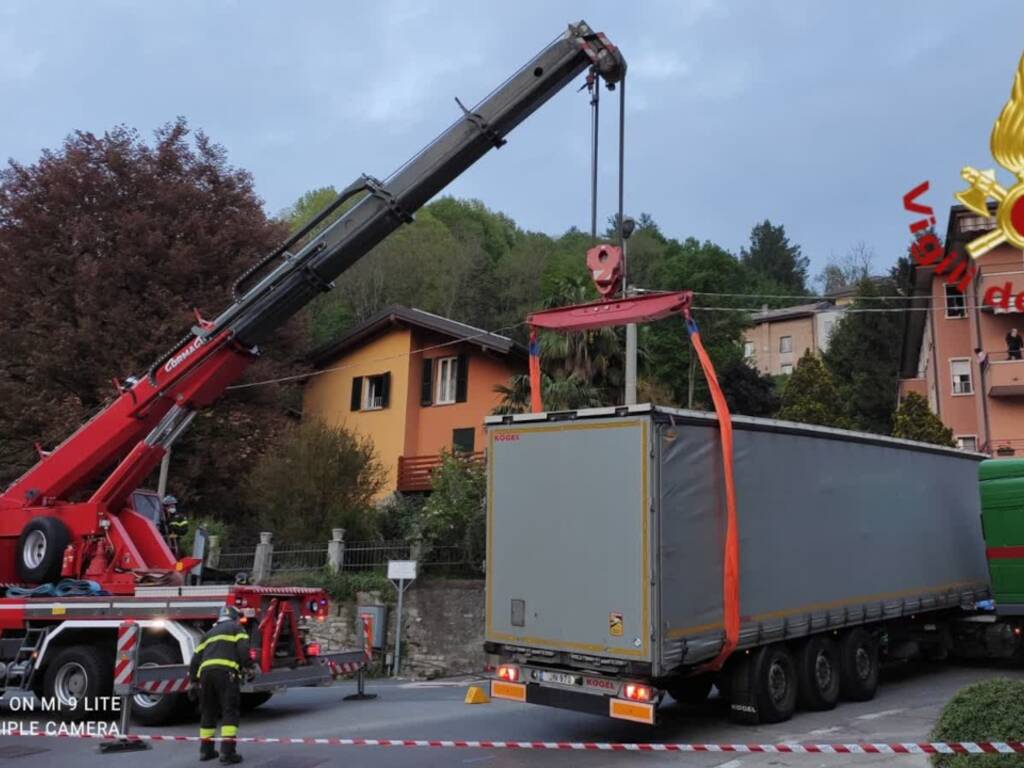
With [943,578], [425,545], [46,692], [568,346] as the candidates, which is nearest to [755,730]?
[943,578]

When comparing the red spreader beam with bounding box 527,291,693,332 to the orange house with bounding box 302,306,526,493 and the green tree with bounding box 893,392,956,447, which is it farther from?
the green tree with bounding box 893,392,956,447

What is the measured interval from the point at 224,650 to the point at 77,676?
380 centimetres

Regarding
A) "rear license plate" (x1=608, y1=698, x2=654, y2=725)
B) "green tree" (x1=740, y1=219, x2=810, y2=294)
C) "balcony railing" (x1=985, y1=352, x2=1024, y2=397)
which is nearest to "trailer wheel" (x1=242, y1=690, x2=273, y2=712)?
Answer: "rear license plate" (x1=608, y1=698, x2=654, y2=725)

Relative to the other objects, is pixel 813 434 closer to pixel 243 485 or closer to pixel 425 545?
pixel 425 545

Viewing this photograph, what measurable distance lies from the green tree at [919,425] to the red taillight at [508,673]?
22.1m

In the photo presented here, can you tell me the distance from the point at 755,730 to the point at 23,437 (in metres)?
21.8

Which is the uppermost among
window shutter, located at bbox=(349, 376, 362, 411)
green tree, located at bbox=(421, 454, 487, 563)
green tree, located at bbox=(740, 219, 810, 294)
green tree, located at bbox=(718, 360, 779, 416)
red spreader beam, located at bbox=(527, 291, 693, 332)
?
green tree, located at bbox=(740, 219, 810, 294)

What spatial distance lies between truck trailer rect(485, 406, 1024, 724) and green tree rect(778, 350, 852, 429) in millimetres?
→ 28803

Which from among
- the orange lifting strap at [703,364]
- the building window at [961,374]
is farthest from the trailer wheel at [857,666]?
the building window at [961,374]

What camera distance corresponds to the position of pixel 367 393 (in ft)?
98.9

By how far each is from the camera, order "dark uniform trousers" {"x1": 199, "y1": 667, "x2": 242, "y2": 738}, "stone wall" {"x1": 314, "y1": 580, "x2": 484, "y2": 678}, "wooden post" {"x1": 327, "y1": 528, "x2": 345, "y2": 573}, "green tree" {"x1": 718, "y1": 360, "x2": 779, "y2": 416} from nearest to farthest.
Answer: "dark uniform trousers" {"x1": 199, "y1": 667, "x2": 242, "y2": 738}
"stone wall" {"x1": 314, "y1": 580, "x2": 484, "y2": 678}
"wooden post" {"x1": 327, "y1": 528, "x2": 345, "y2": 573}
"green tree" {"x1": 718, "y1": 360, "x2": 779, "y2": 416}

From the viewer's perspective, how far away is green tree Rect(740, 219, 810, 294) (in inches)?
3760

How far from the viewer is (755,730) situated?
924 centimetres

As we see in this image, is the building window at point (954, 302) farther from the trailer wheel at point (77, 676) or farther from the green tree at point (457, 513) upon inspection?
the trailer wheel at point (77, 676)
